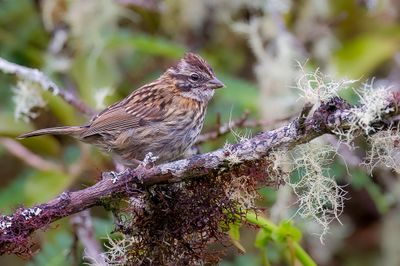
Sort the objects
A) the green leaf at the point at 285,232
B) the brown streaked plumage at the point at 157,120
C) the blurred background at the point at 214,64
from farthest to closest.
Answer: the blurred background at the point at 214,64 < the brown streaked plumage at the point at 157,120 < the green leaf at the point at 285,232

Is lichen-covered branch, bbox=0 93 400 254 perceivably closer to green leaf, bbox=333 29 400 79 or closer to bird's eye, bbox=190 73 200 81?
bird's eye, bbox=190 73 200 81

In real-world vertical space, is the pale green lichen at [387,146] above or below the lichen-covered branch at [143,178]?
below

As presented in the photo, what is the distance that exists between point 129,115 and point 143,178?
1584 millimetres

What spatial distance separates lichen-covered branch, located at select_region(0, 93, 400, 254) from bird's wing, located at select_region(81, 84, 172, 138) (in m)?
1.43

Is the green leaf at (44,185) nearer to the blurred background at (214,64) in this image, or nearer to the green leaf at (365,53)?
the blurred background at (214,64)

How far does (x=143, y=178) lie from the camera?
291 centimetres

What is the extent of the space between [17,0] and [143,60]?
95 cm

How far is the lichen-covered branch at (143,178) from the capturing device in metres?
2.75

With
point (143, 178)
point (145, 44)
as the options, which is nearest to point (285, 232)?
point (143, 178)

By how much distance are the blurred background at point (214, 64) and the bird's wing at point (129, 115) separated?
22.8 inches

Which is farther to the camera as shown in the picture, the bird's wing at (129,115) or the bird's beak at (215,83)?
the bird's beak at (215,83)

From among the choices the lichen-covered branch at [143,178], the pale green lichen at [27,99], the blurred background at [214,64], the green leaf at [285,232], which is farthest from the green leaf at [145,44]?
the lichen-covered branch at [143,178]

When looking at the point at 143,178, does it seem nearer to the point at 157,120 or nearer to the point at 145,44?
the point at 157,120

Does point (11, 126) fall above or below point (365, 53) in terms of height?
above
